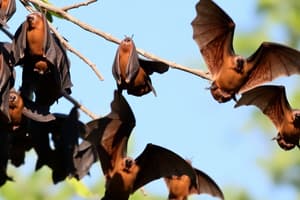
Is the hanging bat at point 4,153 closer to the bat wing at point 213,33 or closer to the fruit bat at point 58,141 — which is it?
the fruit bat at point 58,141

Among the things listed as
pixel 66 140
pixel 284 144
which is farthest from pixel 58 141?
pixel 284 144

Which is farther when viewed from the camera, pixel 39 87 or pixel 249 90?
pixel 249 90

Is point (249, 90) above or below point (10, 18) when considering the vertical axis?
below

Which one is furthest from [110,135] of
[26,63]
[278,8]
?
[278,8]

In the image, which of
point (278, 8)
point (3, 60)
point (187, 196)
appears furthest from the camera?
point (278, 8)

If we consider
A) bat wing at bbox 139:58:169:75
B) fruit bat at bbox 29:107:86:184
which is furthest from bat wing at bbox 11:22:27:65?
bat wing at bbox 139:58:169:75

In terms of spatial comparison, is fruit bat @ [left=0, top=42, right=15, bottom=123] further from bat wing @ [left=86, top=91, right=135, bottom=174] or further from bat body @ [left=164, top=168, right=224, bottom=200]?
bat body @ [left=164, top=168, right=224, bottom=200]

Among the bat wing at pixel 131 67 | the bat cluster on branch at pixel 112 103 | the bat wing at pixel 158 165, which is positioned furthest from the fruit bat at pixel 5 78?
the bat wing at pixel 158 165

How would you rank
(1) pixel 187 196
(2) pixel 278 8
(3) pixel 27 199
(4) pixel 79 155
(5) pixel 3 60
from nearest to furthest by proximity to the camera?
(5) pixel 3 60, (4) pixel 79 155, (1) pixel 187 196, (3) pixel 27 199, (2) pixel 278 8

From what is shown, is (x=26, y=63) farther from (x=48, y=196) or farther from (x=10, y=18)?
(x=48, y=196)

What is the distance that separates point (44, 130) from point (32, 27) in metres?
0.25

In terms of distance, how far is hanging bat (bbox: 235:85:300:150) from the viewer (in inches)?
94.6

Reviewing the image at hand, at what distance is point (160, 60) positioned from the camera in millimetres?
2289

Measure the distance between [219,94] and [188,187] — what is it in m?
0.32
